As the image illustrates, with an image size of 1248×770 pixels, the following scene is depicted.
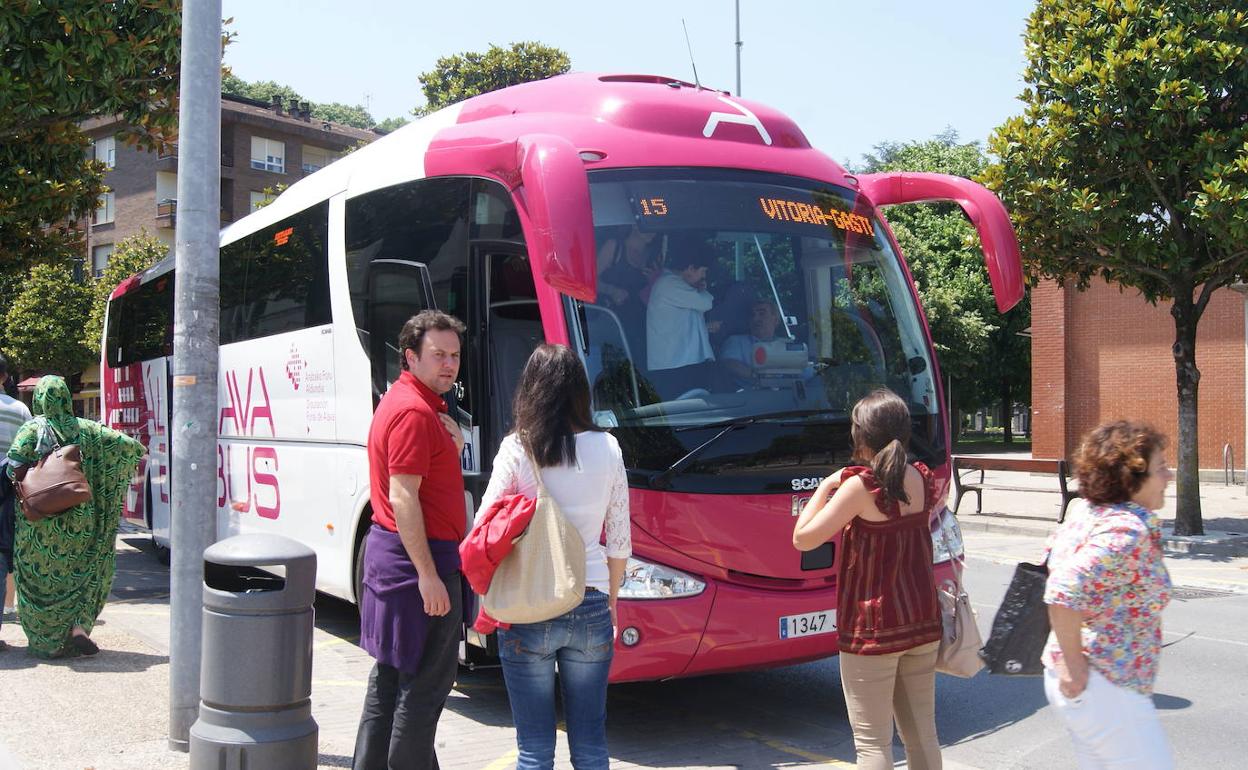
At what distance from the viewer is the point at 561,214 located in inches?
Result: 198

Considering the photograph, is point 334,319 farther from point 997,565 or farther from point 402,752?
point 997,565

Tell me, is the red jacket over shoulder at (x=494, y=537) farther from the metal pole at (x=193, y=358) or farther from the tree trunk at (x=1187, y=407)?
the tree trunk at (x=1187, y=407)

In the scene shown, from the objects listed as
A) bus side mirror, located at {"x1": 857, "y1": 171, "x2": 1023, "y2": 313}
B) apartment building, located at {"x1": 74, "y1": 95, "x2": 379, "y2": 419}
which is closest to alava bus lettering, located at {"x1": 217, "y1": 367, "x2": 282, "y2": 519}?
bus side mirror, located at {"x1": 857, "y1": 171, "x2": 1023, "y2": 313}

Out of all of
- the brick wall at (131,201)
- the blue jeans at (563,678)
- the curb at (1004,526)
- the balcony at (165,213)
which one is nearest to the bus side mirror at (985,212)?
the blue jeans at (563,678)

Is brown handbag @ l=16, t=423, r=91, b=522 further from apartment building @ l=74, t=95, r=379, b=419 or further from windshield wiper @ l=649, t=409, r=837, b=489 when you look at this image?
apartment building @ l=74, t=95, r=379, b=419

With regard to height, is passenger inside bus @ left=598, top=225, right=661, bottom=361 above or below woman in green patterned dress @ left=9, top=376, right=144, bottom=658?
above

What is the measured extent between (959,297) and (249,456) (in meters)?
34.4

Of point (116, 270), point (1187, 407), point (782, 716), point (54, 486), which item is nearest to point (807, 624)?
point (782, 716)

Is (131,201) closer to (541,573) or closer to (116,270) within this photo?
(116,270)

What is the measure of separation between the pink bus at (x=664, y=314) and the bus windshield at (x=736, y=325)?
12 mm

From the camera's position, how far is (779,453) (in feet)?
19.2

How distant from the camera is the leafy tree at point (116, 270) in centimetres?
4544

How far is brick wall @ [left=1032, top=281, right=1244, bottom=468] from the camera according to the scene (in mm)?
28109

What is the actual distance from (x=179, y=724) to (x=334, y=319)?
10.2ft
